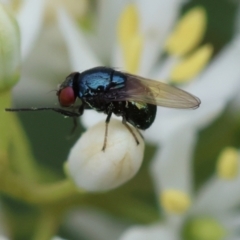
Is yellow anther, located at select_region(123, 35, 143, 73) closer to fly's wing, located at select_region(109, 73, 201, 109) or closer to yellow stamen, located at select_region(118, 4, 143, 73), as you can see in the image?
yellow stamen, located at select_region(118, 4, 143, 73)

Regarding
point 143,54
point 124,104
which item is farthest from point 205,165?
point 124,104

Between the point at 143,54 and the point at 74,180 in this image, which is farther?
the point at 143,54

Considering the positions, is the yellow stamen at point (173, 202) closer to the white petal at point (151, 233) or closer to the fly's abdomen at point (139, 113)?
the white petal at point (151, 233)

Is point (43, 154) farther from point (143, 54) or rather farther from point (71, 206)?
point (71, 206)

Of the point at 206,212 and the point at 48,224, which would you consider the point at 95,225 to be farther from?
the point at 48,224

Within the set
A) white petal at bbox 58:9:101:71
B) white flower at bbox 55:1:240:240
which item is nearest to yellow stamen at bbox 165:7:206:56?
white flower at bbox 55:1:240:240

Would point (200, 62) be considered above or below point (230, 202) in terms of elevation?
above
